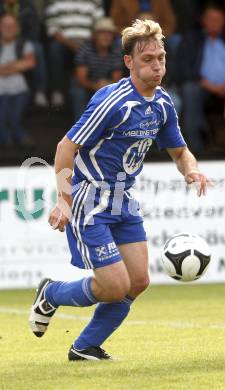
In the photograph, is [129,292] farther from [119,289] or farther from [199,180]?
[199,180]

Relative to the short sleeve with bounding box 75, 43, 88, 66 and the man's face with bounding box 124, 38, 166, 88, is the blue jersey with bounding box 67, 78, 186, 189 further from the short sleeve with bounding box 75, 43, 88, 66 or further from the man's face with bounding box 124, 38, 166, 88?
the short sleeve with bounding box 75, 43, 88, 66

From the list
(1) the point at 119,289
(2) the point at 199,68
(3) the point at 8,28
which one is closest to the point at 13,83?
(3) the point at 8,28

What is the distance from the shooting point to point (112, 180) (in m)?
7.32

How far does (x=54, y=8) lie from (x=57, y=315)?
5717 mm

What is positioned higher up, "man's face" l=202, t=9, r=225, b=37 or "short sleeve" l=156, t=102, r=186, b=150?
"short sleeve" l=156, t=102, r=186, b=150

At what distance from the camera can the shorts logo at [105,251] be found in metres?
7.12

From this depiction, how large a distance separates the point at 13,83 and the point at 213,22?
8.93 ft

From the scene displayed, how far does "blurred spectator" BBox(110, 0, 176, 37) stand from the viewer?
1531 centimetres

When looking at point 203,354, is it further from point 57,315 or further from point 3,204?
point 3,204

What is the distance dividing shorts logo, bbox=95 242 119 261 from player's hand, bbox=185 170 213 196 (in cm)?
65

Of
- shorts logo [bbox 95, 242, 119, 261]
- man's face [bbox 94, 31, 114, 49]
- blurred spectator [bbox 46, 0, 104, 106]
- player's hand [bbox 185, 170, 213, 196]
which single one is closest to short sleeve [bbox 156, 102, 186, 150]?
player's hand [bbox 185, 170, 213, 196]

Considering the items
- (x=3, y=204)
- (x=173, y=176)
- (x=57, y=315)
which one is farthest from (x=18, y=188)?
(x=57, y=315)

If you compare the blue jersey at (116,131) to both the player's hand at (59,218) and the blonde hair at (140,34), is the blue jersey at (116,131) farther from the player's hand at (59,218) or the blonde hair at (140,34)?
the player's hand at (59,218)

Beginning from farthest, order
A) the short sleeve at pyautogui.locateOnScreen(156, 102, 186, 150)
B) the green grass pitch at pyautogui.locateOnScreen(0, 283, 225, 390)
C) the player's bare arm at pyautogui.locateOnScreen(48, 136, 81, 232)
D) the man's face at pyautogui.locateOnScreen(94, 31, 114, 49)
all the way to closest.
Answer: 1. the man's face at pyautogui.locateOnScreen(94, 31, 114, 49)
2. the short sleeve at pyautogui.locateOnScreen(156, 102, 186, 150)
3. the player's bare arm at pyautogui.locateOnScreen(48, 136, 81, 232)
4. the green grass pitch at pyautogui.locateOnScreen(0, 283, 225, 390)
